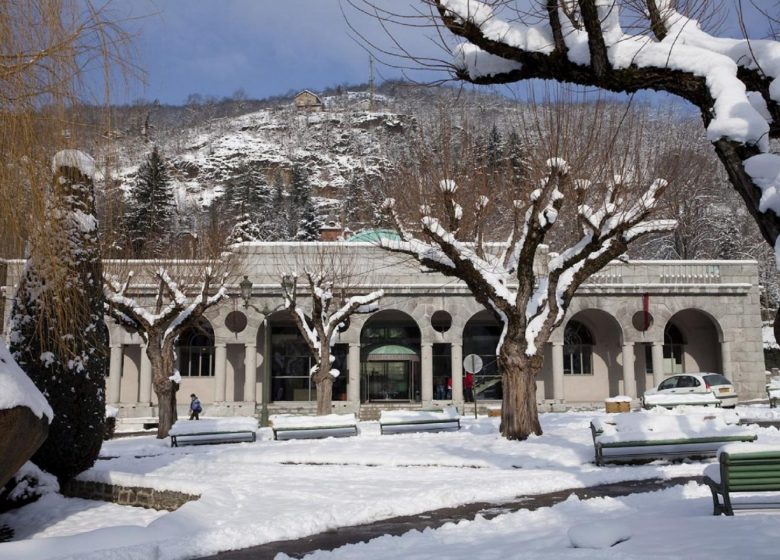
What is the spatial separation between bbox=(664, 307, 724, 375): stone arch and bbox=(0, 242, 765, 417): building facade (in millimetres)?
50

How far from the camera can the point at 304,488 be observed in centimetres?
1097

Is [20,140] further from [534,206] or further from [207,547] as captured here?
[534,206]

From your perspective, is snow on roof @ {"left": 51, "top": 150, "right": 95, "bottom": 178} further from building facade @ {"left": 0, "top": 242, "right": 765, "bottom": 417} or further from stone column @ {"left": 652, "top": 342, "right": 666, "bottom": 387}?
stone column @ {"left": 652, "top": 342, "right": 666, "bottom": 387}

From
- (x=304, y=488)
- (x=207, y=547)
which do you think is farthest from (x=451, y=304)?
(x=207, y=547)

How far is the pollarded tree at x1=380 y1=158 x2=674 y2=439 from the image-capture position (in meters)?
14.6

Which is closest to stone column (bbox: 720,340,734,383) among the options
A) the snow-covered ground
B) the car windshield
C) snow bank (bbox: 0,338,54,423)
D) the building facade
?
the building facade

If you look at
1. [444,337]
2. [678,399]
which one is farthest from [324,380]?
[678,399]

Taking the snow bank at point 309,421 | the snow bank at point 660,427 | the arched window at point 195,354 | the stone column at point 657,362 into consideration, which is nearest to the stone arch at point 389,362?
the arched window at point 195,354

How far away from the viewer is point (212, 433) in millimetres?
18047

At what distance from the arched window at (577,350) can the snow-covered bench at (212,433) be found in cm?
2011

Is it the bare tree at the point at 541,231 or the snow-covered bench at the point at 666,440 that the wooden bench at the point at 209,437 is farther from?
the snow-covered bench at the point at 666,440

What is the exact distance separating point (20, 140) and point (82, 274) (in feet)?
15.6

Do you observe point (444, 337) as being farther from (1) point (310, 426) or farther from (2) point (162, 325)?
(2) point (162, 325)

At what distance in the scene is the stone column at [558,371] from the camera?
31.8 metres
